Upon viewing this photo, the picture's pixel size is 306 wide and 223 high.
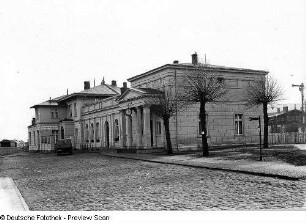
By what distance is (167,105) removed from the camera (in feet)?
88.4

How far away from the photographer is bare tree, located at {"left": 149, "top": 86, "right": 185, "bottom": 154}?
88.6 feet

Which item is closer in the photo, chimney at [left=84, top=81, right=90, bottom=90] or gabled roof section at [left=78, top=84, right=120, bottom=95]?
gabled roof section at [left=78, top=84, right=120, bottom=95]

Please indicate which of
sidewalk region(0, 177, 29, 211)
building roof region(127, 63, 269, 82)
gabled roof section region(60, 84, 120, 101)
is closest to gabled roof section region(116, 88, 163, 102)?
building roof region(127, 63, 269, 82)

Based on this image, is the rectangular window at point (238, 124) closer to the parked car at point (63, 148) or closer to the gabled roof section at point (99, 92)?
A: the parked car at point (63, 148)

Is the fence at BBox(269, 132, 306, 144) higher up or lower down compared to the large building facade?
lower down

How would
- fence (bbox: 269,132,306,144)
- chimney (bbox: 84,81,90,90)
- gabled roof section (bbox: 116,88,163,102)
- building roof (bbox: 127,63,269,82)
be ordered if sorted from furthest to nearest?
chimney (bbox: 84,81,90,90), fence (bbox: 269,132,306,144), building roof (bbox: 127,63,269,82), gabled roof section (bbox: 116,88,163,102)

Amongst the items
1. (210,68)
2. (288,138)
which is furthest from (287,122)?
(210,68)

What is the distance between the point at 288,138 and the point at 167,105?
14.5 metres

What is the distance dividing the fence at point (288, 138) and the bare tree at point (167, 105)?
1116 centimetres

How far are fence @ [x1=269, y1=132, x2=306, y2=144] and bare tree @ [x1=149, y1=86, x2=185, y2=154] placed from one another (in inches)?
439

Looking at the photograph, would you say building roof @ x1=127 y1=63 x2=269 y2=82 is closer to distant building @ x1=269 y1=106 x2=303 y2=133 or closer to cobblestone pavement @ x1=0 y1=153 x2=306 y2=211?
cobblestone pavement @ x1=0 y1=153 x2=306 y2=211

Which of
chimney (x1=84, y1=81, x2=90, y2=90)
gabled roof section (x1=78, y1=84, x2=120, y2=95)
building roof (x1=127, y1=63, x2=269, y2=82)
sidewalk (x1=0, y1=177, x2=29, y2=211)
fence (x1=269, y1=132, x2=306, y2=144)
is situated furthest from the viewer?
chimney (x1=84, y1=81, x2=90, y2=90)

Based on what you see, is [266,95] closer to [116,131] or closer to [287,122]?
[116,131]
